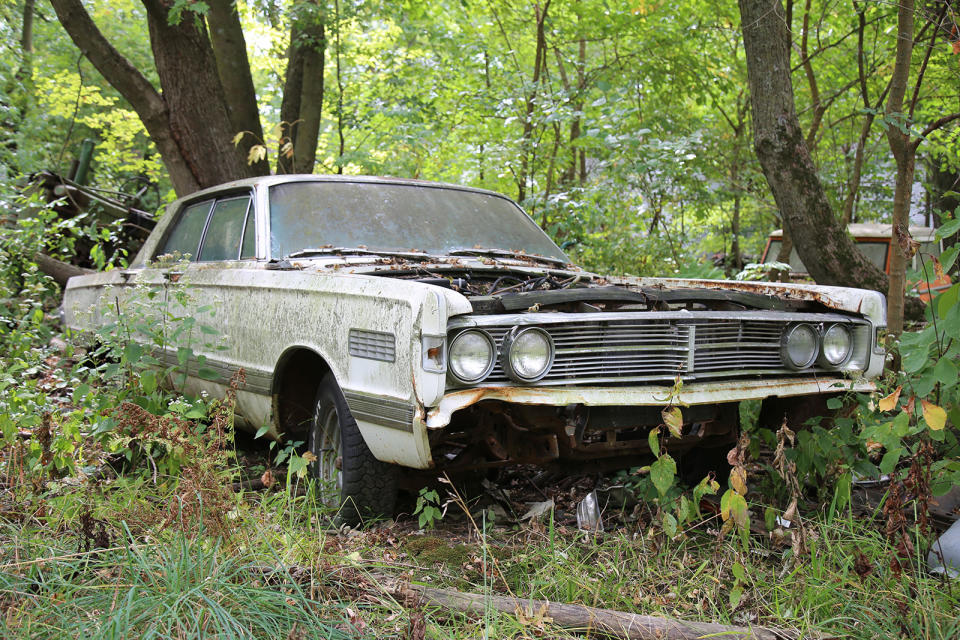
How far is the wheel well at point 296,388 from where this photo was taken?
12.6ft

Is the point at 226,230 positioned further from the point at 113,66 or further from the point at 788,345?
the point at 113,66

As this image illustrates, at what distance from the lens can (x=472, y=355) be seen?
2.93 m

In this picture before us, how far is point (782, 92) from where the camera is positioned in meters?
5.42

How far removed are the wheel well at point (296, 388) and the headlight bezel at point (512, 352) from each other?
1159mm

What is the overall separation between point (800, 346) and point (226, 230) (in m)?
3.02

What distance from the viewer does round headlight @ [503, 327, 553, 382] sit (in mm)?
2939

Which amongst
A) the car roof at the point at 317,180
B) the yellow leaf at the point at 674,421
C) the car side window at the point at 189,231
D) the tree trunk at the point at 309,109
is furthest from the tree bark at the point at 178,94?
the yellow leaf at the point at 674,421

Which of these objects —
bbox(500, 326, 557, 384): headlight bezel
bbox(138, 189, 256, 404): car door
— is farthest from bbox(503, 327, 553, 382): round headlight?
bbox(138, 189, 256, 404): car door

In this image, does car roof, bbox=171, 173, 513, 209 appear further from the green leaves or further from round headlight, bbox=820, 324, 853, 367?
the green leaves

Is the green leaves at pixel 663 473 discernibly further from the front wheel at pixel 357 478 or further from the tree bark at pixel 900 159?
the tree bark at pixel 900 159

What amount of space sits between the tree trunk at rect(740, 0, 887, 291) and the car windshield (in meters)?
1.74

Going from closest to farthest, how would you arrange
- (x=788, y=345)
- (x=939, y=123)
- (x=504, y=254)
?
(x=788, y=345)
(x=504, y=254)
(x=939, y=123)

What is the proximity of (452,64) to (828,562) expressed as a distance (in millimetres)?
9748

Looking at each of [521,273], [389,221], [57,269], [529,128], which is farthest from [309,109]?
[521,273]
